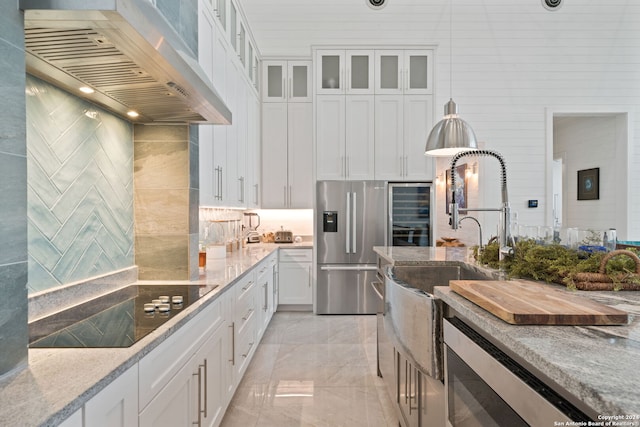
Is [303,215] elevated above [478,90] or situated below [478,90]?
below

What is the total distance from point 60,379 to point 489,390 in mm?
1110

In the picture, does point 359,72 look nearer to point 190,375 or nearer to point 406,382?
point 406,382

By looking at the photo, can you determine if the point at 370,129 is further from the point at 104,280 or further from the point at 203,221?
the point at 104,280

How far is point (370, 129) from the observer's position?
4789 mm

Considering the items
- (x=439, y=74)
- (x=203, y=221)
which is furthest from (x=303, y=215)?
(x=439, y=74)

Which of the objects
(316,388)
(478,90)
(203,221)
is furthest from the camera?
(478,90)

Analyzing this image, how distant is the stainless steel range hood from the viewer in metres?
1.00

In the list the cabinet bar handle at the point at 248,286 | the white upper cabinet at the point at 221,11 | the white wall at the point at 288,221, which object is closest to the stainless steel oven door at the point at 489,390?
the cabinet bar handle at the point at 248,286

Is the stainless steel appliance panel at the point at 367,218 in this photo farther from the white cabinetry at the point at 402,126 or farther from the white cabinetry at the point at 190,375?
the white cabinetry at the point at 190,375

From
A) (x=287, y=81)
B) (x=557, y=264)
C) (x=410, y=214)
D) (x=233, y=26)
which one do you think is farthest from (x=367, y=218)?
(x=557, y=264)

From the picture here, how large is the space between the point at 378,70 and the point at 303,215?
2.24 m

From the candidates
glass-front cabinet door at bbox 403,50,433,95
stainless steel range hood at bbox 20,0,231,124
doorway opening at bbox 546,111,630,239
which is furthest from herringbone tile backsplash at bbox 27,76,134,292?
doorway opening at bbox 546,111,630,239

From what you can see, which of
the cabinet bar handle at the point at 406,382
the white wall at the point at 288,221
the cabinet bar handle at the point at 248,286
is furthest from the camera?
the white wall at the point at 288,221

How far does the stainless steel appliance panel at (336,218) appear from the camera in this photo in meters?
4.72
